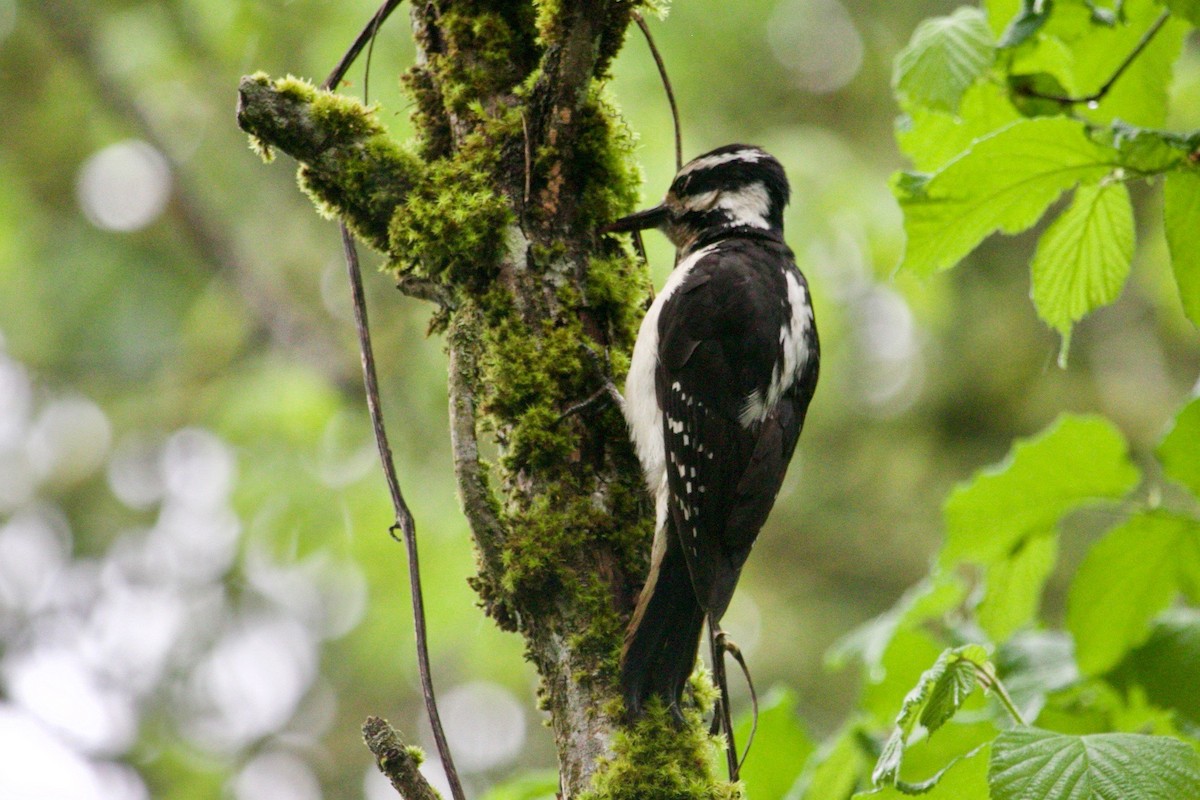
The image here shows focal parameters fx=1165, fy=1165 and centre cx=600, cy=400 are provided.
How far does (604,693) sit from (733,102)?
19.3 ft

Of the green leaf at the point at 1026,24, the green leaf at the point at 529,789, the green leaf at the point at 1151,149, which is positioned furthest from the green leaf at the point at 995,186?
the green leaf at the point at 529,789

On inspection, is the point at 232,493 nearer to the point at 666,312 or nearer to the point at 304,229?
the point at 304,229

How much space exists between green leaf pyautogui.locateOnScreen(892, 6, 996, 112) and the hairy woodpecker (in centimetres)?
57

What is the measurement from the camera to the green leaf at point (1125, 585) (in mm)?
1905

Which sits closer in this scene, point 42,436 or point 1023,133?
point 1023,133

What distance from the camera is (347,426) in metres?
5.63

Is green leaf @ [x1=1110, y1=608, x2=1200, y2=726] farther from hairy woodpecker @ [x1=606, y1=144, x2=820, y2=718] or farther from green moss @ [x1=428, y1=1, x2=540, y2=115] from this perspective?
green moss @ [x1=428, y1=1, x2=540, y2=115]

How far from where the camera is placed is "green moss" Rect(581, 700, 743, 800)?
1602 millimetres

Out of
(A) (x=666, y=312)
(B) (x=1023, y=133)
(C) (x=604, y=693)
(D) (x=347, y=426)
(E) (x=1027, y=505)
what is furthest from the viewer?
(D) (x=347, y=426)

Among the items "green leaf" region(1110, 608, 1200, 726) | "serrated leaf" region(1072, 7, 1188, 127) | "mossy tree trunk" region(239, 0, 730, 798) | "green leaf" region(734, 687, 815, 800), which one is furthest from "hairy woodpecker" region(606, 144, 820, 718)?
"serrated leaf" region(1072, 7, 1188, 127)

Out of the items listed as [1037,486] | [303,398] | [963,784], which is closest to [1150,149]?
[1037,486]

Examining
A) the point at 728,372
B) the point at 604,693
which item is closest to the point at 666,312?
the point at 728,372

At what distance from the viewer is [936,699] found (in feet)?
4.82

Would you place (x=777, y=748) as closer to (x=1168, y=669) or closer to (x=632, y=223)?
(x=1168, y=669)
